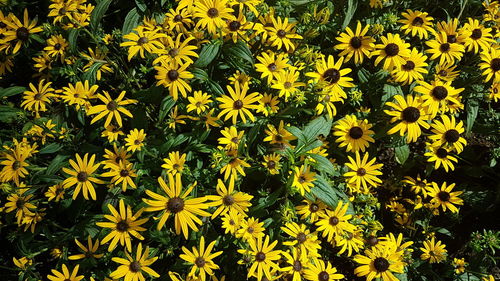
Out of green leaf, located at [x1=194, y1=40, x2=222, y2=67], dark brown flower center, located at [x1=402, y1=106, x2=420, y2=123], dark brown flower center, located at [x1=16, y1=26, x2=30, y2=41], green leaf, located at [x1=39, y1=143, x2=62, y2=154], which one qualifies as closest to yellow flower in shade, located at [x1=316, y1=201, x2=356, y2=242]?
dark brown flower center, located at [x1=402, y1=106, x2=420, y2=123]

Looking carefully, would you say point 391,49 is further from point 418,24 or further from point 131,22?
point 131,22

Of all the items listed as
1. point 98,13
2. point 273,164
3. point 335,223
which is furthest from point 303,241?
point 98,13

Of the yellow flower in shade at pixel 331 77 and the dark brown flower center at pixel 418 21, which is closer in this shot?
the yellow flower in shade at pixel 331 77

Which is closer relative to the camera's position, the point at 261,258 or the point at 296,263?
the point at 261,258

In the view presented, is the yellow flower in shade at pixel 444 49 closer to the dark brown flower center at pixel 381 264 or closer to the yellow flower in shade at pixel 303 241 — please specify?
the dark brown flower center at pixel 381 264

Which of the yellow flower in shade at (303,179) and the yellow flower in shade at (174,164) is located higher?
the yellow flower in shade at (303,179)

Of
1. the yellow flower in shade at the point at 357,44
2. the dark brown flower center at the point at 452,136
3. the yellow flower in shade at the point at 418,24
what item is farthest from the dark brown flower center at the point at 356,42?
the dark brown flower center at the point at 452,136

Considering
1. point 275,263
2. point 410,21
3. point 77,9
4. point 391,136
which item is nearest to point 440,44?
point 410,21
